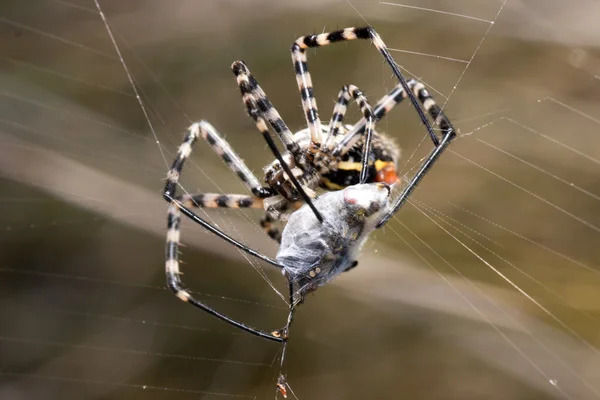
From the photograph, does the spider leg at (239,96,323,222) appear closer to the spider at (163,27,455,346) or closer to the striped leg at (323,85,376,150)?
the spider at (163,27,455,346)

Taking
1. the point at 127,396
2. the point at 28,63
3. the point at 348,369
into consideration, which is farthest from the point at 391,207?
the point at 28,63

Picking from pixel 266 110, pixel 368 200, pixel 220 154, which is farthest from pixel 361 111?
pixel 220 154

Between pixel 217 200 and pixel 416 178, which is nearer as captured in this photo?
pixel 416 178

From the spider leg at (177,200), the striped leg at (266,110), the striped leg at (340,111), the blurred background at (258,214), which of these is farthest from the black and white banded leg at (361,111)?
the blurred background at (258,214)

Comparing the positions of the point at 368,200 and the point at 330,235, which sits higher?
the point at 368,200

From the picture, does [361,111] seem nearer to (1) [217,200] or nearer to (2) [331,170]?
(2) [331,170]

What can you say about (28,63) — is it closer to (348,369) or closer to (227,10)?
(227,10)

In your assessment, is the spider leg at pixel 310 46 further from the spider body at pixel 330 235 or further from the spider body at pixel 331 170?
the spider body at pixel 330 235

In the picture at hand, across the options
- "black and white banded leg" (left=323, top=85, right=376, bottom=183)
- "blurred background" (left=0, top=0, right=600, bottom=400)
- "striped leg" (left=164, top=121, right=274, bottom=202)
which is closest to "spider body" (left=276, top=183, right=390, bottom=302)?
"black and white banded leg" (left=323, top=85, right=376, bottom=183)
